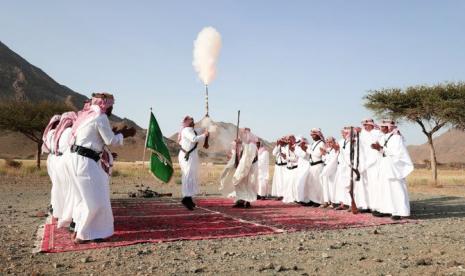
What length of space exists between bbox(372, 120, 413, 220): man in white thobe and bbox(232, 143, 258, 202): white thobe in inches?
120

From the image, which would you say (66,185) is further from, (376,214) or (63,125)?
(376,214)

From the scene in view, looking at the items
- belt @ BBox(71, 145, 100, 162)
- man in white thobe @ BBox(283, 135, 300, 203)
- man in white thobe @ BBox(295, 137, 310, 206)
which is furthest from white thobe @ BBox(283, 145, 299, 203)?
belt @ BBox(71, 145, 100, 162)

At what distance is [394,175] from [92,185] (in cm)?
616

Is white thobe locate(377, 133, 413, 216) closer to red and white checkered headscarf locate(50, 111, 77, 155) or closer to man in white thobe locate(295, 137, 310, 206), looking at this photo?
man in white thobe locate(295, 137, 310, 206)

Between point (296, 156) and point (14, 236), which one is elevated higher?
point (296, 156)

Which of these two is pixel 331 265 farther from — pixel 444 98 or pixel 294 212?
pixel 444 98

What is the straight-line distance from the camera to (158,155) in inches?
415

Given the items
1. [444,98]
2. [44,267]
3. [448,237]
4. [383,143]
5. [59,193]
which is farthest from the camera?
[444,98]

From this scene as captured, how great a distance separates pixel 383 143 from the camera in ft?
33.8

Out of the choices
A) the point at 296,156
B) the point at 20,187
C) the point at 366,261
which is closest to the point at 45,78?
the point at 20,187

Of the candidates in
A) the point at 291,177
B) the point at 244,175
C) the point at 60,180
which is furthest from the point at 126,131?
the point at 291,177

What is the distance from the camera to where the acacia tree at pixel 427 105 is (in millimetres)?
24016

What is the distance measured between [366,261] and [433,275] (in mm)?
850

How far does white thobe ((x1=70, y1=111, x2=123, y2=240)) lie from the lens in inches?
256
